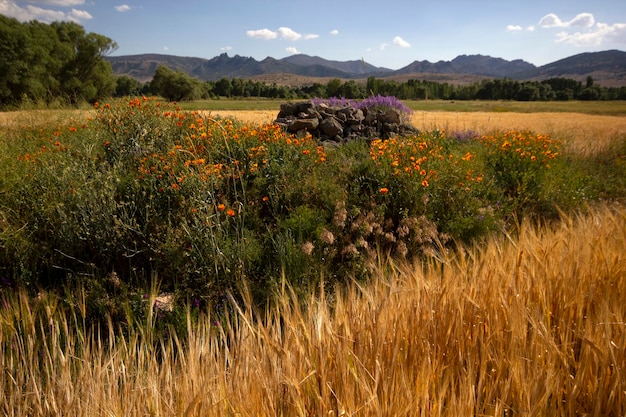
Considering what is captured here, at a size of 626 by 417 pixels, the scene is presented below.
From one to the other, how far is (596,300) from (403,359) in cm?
105

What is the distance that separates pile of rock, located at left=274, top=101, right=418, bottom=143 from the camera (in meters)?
9.00

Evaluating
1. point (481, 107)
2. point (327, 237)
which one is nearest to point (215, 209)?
point (327, 237)

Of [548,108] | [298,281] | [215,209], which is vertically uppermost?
[548,108]

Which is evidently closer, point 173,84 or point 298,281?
point 298,281

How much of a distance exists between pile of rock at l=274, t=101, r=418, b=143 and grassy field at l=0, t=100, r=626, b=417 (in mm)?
1882

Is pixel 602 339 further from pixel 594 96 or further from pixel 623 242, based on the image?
pixel 594 96

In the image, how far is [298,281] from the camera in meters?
3.76

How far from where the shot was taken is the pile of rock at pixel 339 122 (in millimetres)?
9000

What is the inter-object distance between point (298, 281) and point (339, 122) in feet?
21.3

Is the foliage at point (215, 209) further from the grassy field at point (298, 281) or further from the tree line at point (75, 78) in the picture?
the tree line at point (75, 78)

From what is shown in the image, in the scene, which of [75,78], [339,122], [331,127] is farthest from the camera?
[75,78]

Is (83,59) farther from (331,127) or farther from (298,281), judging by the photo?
(298,281)

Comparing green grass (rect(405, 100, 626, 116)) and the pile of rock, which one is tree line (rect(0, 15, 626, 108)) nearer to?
green grass (rect(405, 100, 626, 116))

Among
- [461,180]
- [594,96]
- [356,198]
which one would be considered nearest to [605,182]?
[461,180]
